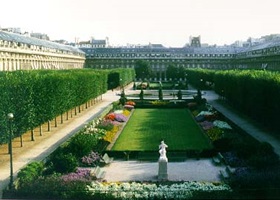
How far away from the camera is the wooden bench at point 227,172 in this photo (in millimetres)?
23947

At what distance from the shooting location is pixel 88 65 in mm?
165125

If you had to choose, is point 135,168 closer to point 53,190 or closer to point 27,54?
point 53,190

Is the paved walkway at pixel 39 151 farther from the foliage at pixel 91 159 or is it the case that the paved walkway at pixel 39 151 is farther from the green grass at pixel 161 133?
the green grass at pixel 161 133

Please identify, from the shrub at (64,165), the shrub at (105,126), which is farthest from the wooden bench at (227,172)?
the shrub at (105,126)

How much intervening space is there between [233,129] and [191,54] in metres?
134

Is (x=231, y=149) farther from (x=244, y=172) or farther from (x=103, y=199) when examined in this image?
(x=103, y=199)

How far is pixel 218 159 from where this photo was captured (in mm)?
28531

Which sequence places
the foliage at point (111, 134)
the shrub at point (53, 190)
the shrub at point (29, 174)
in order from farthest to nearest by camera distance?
the foliage at point (111, 134), the shrub at point (29, 174), the shrub at point (53, 190)

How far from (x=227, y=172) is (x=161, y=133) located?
14352 millimetres

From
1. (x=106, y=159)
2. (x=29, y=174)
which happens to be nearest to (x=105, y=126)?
(x=106, y=159)

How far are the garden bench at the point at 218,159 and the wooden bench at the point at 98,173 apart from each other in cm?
718

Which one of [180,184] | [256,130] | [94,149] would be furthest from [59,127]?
[180,184]

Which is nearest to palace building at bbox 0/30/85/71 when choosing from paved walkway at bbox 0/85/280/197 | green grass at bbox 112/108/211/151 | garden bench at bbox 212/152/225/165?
green grass at bbox 112/108/211/151

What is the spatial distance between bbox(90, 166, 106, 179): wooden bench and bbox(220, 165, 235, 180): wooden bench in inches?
260
